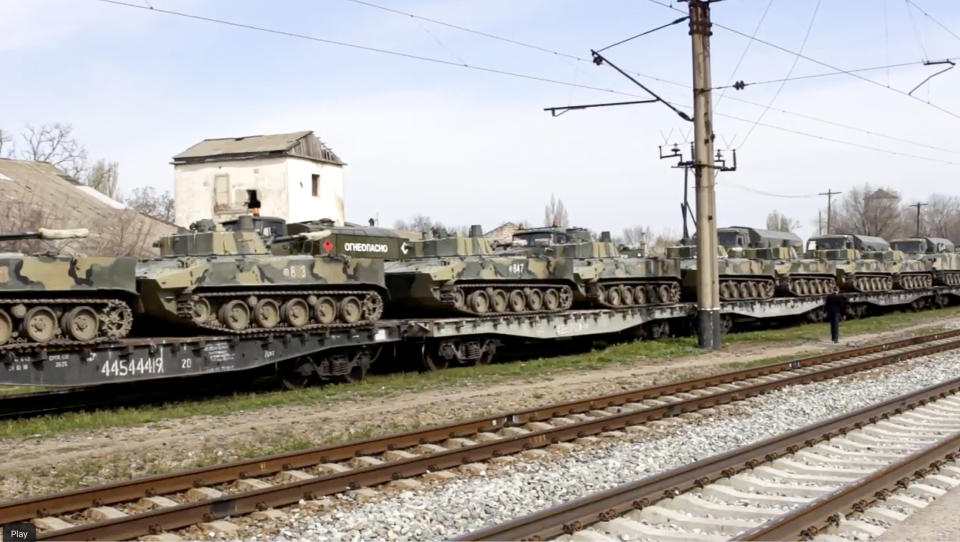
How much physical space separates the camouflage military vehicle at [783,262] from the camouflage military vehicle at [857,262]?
0.86 meters

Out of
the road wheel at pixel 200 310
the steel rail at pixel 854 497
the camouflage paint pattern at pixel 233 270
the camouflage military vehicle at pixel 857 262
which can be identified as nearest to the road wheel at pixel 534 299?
the camouflage paint pattern at pixel 233 270

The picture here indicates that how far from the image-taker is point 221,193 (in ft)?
167

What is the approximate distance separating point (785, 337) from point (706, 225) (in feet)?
21.0

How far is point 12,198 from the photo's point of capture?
39.8 metres

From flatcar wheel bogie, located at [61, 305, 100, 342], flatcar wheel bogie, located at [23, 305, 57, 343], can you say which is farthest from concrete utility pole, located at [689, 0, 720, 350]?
flatcar wheel bogie, located at [23, 305, 57, 343]

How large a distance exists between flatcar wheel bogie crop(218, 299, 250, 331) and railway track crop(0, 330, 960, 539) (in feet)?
17.8

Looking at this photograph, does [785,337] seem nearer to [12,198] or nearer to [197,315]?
[197,315]

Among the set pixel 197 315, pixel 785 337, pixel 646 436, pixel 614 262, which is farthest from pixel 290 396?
pixel 785 337

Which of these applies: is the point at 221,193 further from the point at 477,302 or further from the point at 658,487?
the point at 658,487

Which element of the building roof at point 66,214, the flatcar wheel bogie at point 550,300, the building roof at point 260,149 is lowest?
the flatcar wheel bogie at point 550,300

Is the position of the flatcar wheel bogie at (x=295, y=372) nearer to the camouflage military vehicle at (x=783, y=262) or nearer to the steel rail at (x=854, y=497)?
the steel rail at (x=854, y=497)

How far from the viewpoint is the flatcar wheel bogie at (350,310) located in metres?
16.9

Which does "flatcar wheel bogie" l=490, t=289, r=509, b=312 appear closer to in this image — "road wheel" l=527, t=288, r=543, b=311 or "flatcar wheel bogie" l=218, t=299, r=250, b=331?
"road wheel" l=527, t=288, r=543, b=311

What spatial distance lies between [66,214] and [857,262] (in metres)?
32.9
